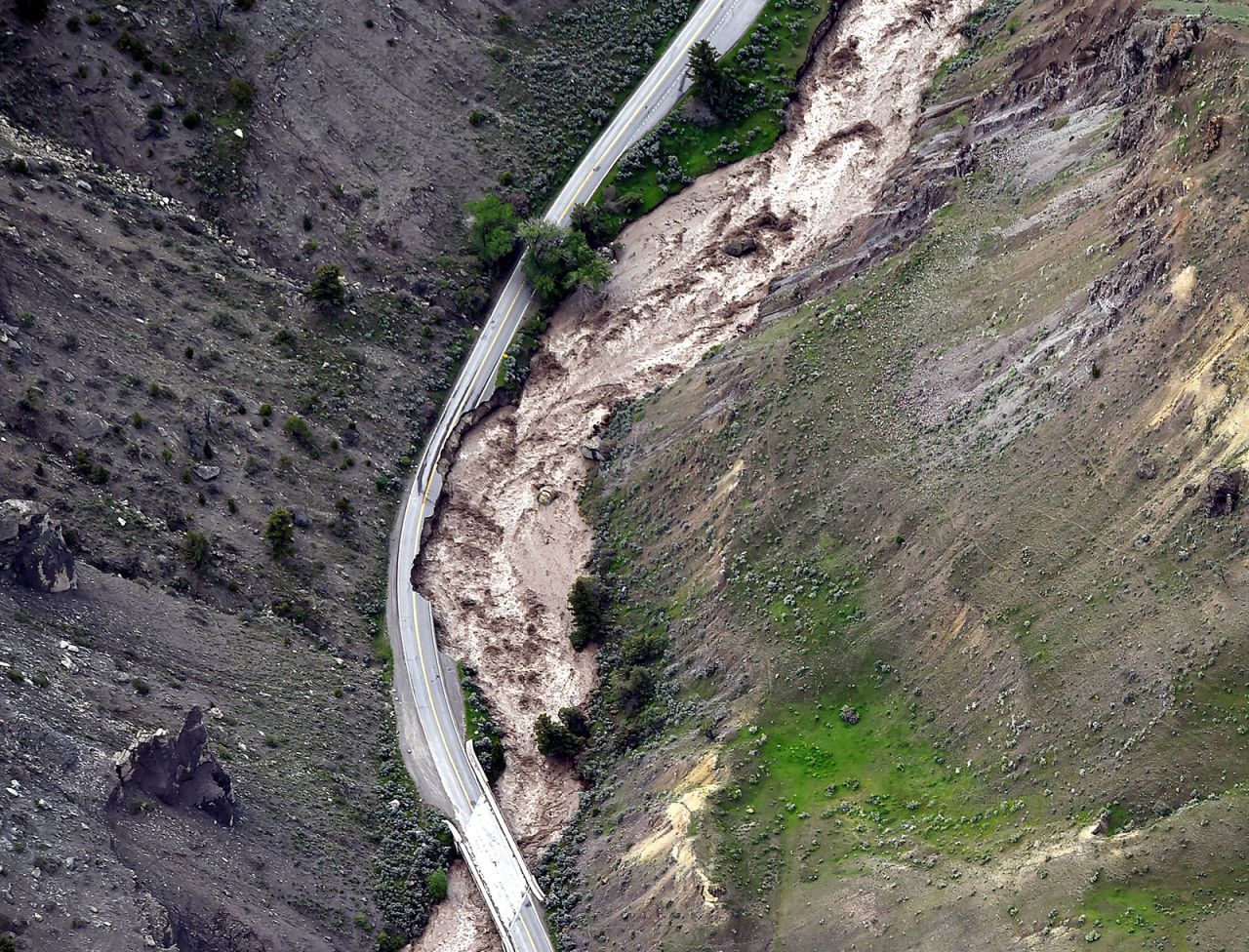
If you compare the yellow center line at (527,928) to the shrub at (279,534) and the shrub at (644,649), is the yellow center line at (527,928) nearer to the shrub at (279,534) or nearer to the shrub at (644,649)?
the shrub at (644,649)

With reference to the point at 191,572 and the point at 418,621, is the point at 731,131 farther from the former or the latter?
the point at 191,572

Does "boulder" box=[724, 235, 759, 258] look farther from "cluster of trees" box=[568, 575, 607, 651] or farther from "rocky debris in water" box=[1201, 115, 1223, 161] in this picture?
"rocky debris in water" box=[1201, 115, 1223, 161]

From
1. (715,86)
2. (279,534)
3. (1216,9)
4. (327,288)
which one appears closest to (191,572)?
(279,534)

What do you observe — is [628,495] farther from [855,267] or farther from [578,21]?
[578,21]

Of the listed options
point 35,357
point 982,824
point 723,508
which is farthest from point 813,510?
point 35,357

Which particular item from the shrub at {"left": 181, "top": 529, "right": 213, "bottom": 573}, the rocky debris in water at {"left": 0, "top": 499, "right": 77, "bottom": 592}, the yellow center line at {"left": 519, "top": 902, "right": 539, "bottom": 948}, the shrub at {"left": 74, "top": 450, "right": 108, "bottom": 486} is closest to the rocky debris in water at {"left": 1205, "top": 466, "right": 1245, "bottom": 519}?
the yellow center line at {"left": 519, "top": 902, "right": 539, "bottom": 948}

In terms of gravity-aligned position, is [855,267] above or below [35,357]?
above
